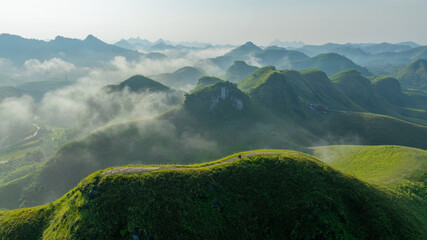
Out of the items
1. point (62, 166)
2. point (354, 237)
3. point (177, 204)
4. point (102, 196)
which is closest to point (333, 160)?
point (354, 237)

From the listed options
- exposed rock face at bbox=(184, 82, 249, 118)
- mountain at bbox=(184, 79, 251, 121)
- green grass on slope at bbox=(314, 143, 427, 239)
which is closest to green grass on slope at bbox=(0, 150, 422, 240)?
green grass on slope at bbox=(314, 143, 427, 239)

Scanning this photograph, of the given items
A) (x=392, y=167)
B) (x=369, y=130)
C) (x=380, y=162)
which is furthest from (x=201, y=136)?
(x=369, y=130)

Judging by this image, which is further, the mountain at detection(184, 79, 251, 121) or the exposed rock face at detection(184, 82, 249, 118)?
the exposed rock face at detection(184, 82, 249, 118)

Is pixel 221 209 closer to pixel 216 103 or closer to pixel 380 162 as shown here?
pixel 380 162

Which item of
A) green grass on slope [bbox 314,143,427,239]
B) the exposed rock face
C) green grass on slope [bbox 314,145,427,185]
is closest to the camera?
green grass on slope [bbox 314,143,427,239]

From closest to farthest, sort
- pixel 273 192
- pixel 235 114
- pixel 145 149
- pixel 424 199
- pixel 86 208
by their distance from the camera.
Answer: pixel 86 208, pixel 273 192, pixel 424 199, pixel 145 149, pixel 235 114

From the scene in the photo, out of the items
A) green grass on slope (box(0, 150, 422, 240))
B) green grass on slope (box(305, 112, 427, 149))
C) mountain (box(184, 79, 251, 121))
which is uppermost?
green grass on slope (box(0, 150, 422, 240))

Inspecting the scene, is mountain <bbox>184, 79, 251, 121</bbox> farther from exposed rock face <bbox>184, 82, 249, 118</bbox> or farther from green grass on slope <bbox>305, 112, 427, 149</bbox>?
green grass on slope <bbox>305, 112, 427, 149</bbox>

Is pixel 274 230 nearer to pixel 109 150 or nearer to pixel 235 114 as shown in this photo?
pixel 109 150
